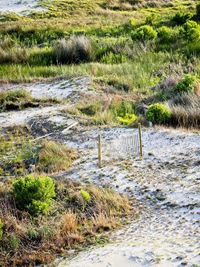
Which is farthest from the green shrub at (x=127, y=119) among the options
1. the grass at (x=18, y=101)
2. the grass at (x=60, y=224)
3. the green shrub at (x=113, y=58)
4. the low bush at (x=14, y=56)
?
the low bush at (x=14, y=56)

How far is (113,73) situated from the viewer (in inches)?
872

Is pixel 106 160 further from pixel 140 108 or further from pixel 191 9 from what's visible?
pixel 191 9

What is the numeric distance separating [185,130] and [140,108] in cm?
306

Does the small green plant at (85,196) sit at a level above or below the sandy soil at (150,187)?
above

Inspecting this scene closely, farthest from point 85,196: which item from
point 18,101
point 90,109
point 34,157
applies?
point 18,101

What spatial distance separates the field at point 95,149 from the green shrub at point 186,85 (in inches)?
1.4

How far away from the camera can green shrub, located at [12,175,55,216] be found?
10.6m

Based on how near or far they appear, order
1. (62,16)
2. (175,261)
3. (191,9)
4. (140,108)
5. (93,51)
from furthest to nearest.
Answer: (191,9) → (62,16) → (93,51) → (140,108) → (175,261)

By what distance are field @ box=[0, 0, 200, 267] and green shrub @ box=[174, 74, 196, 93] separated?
0.12 feet

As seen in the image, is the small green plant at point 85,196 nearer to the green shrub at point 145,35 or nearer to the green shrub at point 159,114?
the green shrub at point 159,114

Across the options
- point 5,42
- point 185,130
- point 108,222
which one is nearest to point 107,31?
point 5,42

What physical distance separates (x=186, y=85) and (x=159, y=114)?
92.9 inches

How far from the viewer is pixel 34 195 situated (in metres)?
10.7

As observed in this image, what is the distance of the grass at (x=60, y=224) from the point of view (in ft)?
31.9
